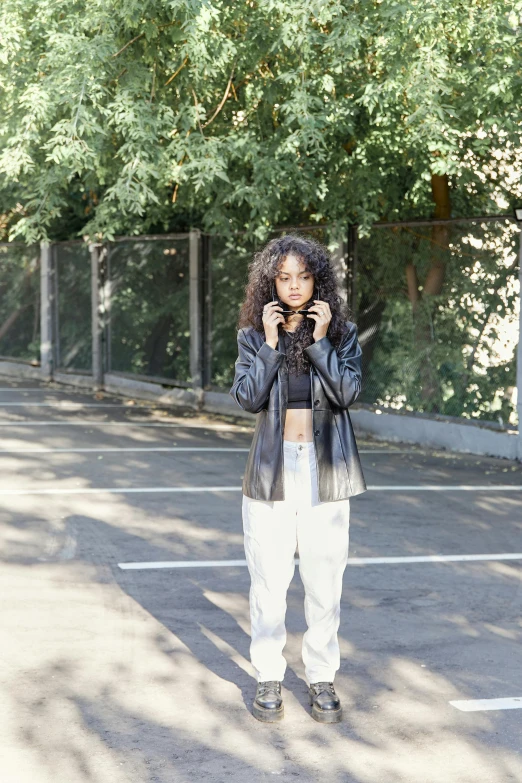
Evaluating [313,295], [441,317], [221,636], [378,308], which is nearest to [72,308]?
[378,308]

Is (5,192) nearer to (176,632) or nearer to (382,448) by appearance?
Answer: (382,448)

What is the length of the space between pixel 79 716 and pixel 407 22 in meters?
6.73

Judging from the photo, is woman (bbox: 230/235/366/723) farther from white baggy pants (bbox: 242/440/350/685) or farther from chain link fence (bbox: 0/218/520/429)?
chain link fence (bbox: 0/218/520/429)

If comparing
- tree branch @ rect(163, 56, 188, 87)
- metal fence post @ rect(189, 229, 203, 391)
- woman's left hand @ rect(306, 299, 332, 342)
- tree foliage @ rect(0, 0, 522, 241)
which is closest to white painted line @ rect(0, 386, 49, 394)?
metal fence post @ rect(189, 229, 203, 391)

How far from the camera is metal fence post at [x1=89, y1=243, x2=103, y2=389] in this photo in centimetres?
1952

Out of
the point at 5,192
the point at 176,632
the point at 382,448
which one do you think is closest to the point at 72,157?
the point at 382,448

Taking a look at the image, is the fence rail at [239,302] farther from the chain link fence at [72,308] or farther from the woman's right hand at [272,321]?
the woman's right hand at [272,321]

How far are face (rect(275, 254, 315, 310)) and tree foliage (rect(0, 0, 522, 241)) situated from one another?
5283 mm

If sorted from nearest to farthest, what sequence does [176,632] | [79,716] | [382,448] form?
[79,716] → [176,632] → [382,448]

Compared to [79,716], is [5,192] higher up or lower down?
higher up

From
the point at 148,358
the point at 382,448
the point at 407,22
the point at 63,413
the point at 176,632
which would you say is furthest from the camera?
the point at 148,358

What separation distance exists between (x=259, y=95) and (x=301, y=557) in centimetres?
808

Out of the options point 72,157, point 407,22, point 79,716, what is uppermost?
point 407,22

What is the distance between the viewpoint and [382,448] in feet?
42.4
